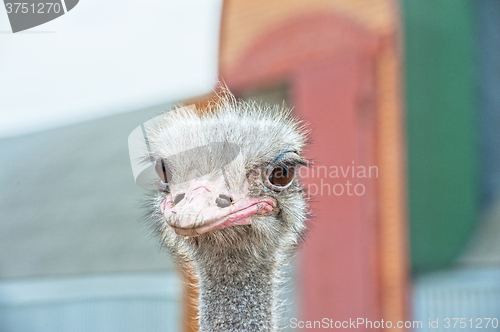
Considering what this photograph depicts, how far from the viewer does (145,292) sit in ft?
7.85

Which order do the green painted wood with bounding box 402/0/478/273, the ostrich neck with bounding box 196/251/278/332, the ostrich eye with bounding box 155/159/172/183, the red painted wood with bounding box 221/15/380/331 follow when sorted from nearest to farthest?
the ostrich eye with bounding box 155/159/172/183
the ostrich neck with bounding box 196/251/278/332
the red painted wood with bounding box 221/15/380/331
the green painted wood with bounding box 402/0/478/273

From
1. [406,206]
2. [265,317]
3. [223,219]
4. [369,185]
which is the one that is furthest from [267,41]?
[223,219]

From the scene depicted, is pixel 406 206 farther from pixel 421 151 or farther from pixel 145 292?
pixel 145 292

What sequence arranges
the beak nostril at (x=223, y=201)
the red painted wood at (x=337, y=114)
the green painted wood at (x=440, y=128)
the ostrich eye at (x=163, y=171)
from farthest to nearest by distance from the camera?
the green painted wood at (x=440, y=128) → the red painted wood at (x=337, y=114) → the ostrich eye at (x=163, y=171) → the beak nostril at (x=223, y=201)

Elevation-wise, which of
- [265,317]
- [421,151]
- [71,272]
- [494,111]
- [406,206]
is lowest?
[265,317]

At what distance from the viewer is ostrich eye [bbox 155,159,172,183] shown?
890mm

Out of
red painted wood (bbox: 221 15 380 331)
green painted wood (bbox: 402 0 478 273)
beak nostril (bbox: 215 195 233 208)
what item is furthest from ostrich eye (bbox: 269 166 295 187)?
green painted wood (bbox: 402 0 478 273)

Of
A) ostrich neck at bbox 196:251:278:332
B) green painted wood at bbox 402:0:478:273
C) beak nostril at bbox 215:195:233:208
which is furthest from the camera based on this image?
green painted wood at bbox 402:0:478:273

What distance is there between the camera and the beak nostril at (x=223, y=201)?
773 millimetres

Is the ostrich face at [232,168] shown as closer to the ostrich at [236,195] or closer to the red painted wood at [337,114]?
the ostrich at [236,195]

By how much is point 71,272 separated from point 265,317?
5.46ft

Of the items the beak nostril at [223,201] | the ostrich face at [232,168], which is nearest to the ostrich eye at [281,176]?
the ostrich face at [232,168]

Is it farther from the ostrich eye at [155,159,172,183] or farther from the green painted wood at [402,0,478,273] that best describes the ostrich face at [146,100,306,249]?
the green painted wood at [402,0,478,273]

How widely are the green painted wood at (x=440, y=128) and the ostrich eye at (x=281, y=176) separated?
1.51 meters
